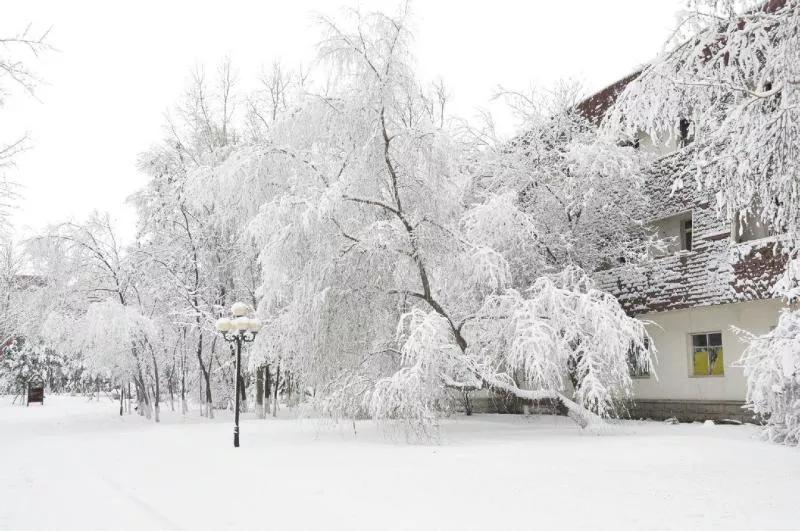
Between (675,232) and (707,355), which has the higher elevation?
(675,232)

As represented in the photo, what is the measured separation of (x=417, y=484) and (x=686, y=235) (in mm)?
14460

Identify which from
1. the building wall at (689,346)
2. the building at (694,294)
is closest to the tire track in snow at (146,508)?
the building at (694,294)

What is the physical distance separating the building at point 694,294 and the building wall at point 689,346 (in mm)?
27

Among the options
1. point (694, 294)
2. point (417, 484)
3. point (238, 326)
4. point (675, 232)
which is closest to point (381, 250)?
point (238, 326)

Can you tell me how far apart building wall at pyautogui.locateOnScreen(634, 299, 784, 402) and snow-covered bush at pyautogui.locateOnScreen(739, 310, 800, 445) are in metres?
4.68

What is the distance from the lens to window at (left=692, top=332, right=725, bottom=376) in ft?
63.6

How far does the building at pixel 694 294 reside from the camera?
1705 centimetres

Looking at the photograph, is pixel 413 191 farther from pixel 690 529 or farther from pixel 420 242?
pixel 690 529

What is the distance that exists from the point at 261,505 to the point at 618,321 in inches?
359

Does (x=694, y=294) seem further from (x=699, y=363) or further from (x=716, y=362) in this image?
(x=699, y=363)

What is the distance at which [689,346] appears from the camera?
2023 centimetres

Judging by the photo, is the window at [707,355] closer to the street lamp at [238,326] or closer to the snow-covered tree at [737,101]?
the snow-covered tree at [737,101]

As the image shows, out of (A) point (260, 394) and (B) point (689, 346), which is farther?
(A) point (260, 394)

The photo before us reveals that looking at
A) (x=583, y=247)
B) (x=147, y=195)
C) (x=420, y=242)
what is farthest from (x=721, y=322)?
(x=147, y=195)
